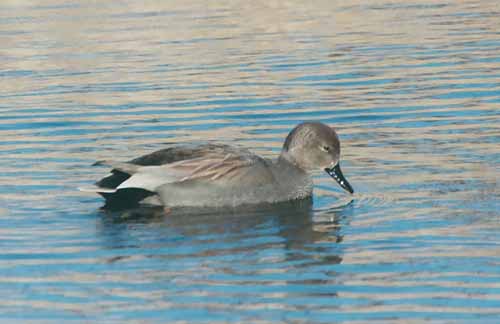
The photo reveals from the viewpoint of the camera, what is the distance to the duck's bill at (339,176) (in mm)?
11852

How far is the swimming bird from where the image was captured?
11352mm

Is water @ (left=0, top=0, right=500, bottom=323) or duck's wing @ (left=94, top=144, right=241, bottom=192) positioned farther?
duck's wing @ (left=94, top=144, right=241, bottom=192)

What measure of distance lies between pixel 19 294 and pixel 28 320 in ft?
2.01

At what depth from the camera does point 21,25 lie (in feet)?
87.4

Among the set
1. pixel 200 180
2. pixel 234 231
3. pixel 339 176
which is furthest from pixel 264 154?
pixel 234 231

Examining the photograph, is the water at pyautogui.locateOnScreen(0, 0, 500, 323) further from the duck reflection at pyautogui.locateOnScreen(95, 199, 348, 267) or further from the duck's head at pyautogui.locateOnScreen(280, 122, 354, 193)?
the duck's head at pyautogui.locateOnScreen(280, 122, 354, 193)

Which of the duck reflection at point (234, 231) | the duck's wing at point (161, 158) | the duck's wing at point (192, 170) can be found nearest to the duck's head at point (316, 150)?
the duck reflection at point (234, 231)

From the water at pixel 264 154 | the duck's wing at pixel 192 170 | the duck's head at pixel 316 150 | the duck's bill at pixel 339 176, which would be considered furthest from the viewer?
the duck's head at pixel 316 150

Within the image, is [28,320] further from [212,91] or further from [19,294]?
[212,91]

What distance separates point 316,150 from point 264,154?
170 cm

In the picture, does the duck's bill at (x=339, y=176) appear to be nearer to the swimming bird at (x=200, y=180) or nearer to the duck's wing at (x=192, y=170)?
the swimming bird at (x=200, y=180)

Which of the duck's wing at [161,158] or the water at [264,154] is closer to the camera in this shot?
the water at [264,154]

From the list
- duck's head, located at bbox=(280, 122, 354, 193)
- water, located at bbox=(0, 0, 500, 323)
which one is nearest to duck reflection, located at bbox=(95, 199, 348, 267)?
water, located at bbox=(0, 0, 500, 323)

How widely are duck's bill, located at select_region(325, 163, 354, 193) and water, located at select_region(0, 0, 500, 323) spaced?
0.12m
